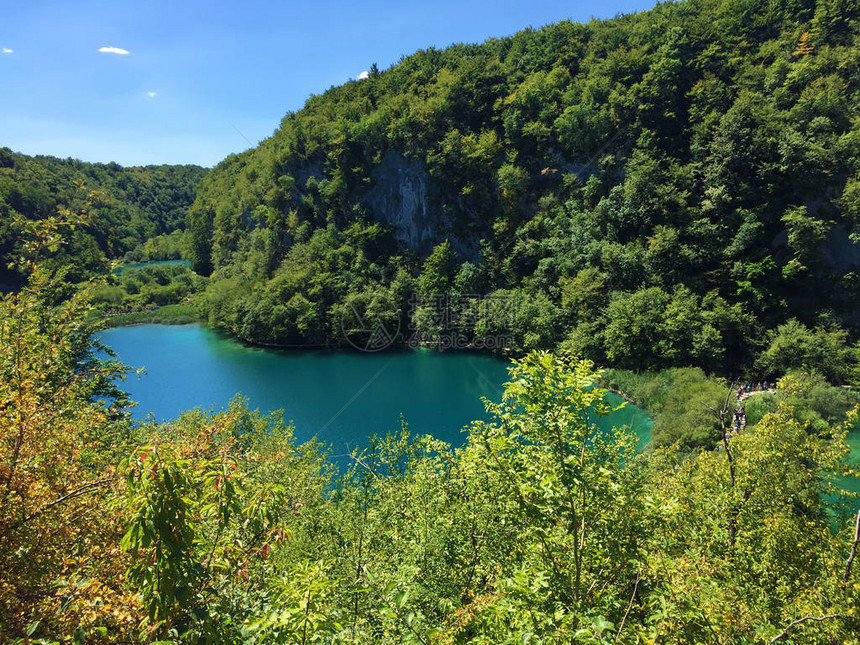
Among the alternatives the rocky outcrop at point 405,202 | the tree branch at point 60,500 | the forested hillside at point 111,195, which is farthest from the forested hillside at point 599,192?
the tree branch at point 60,500

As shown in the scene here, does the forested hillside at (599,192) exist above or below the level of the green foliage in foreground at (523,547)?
above

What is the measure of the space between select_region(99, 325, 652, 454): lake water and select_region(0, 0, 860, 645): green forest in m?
2.96

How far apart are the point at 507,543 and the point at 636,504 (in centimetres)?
261

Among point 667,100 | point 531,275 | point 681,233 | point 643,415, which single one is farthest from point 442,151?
point 643,415

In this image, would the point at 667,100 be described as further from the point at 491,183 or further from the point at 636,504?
the point at 636,504

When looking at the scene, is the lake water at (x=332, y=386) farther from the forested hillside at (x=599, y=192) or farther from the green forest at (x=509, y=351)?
the forested hillside at (x=599, y=192)

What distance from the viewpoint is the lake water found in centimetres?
2741

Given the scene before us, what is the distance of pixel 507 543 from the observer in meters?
6.86

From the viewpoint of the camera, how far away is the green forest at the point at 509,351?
352 cm
